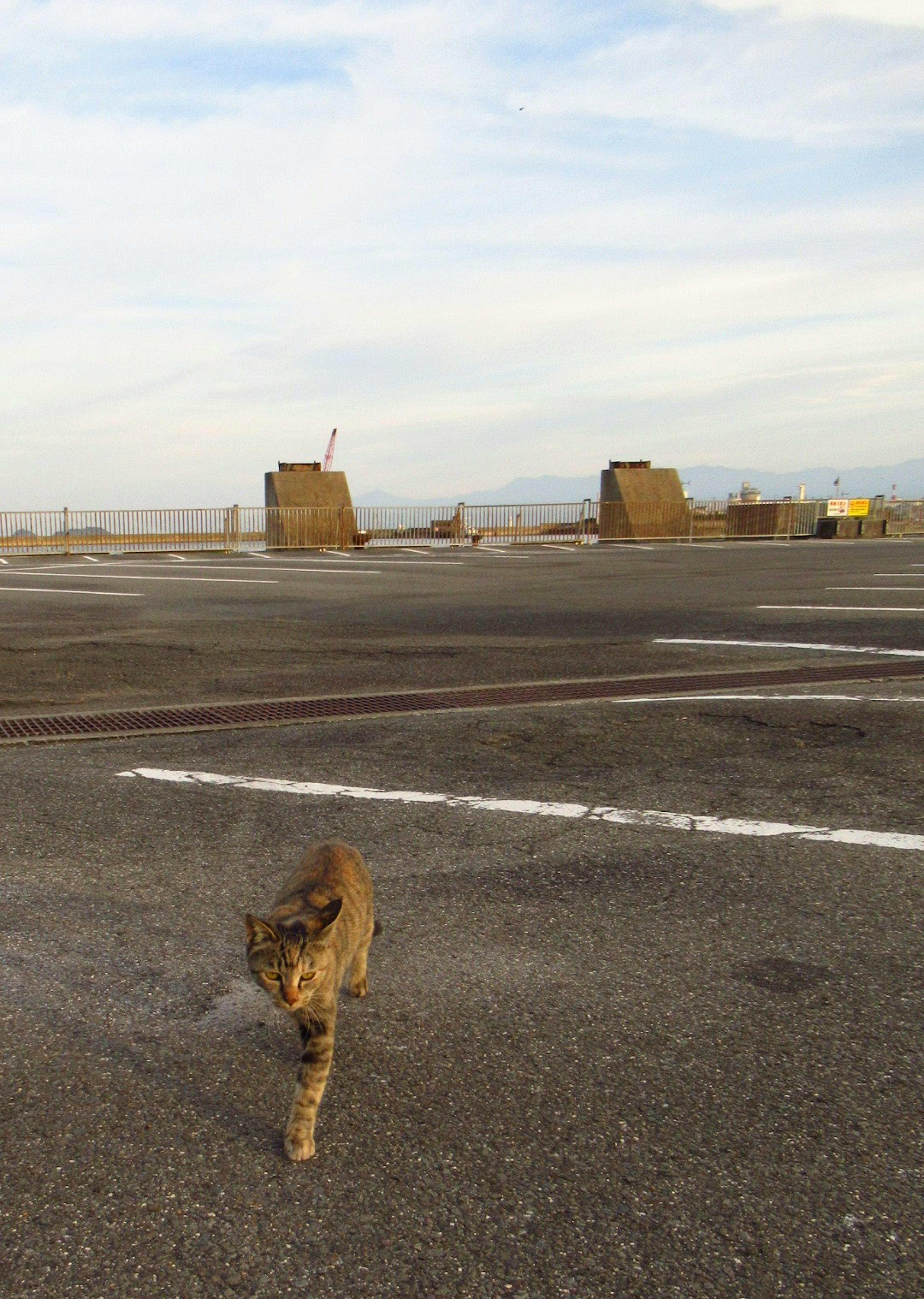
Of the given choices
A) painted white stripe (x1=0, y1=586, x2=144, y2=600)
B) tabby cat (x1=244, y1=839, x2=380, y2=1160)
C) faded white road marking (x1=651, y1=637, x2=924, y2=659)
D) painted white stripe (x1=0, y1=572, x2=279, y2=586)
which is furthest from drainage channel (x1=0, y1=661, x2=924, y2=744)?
painted white stripe (x1=0, y1=572, x2=279, y2=586)

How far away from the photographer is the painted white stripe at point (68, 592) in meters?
18.7

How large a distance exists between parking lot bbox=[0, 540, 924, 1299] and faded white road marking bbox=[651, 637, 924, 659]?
2.68m

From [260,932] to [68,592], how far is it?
17962 millimetres

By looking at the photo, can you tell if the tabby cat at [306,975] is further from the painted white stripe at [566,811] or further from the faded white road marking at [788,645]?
the faded white road marking at [788,645]

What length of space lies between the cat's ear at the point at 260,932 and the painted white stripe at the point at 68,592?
52.0 feet

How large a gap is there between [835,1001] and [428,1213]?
70.1 inches

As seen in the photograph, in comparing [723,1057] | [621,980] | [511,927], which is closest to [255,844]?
[511,927]

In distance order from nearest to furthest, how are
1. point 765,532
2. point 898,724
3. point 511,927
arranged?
point 511,927
point 898,724
point 765,532

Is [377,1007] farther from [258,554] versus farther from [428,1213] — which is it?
[258,554]

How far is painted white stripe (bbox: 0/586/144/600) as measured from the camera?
1869cm

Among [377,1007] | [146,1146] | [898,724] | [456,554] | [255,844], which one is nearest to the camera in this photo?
[146,1146]

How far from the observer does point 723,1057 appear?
3492 mm

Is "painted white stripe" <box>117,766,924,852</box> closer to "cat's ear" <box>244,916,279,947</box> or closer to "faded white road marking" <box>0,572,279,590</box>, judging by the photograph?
"cat's ear" <box>244,916,279,947</box>

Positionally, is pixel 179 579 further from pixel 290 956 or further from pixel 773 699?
pixel 290 956
